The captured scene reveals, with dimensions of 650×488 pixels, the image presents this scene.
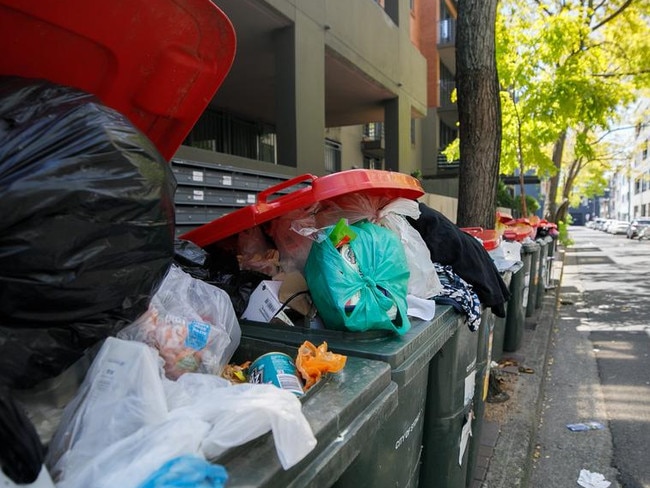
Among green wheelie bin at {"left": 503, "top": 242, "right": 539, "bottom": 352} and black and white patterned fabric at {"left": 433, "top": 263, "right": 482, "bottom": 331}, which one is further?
green wheelie bin at {"left": 503, "top": 242, "right": 539, "bottom": 352}

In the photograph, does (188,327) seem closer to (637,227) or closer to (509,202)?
(509,202)

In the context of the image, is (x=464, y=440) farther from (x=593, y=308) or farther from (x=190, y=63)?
(x=593, y=308)

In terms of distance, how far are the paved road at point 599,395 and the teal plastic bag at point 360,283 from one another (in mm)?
2019

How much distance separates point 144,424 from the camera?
3.33ft

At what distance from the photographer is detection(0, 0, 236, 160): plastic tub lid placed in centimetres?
138

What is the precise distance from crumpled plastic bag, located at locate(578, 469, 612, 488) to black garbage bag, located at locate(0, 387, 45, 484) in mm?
3200

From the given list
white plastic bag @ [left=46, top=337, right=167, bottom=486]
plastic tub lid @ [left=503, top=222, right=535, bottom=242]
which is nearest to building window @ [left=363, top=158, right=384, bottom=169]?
plastic tub lid @ [left=503, top=222, right=535, bottom=242]

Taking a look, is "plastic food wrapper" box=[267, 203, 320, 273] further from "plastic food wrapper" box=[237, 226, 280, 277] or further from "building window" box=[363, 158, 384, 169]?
"building window" box=[363, 158, 384, 169]

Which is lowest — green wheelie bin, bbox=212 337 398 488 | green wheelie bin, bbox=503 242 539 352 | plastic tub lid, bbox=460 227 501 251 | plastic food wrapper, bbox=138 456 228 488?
green wheelie bin, bbox=503 242 539 352

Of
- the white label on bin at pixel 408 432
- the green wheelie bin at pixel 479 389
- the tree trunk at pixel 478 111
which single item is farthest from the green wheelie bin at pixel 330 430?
the tree trunk at pixel 478 111

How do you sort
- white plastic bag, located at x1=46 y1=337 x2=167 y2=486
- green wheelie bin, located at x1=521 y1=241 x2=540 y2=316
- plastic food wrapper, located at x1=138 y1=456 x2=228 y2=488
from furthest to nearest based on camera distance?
1. green wheelie bin, located at x1=521 y1=241 x2=540 y2=316
2. white plastic bag, located at x1=46 y1=337 x2=167 y2=486
3. plastic food wrapper, located at x1=138 y1=456 x2=228 y2=488

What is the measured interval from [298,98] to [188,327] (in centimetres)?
503

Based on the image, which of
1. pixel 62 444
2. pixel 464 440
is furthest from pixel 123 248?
pixel 464 440

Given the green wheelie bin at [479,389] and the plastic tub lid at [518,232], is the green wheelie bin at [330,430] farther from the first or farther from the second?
the plastic tub lid at [518,232]
